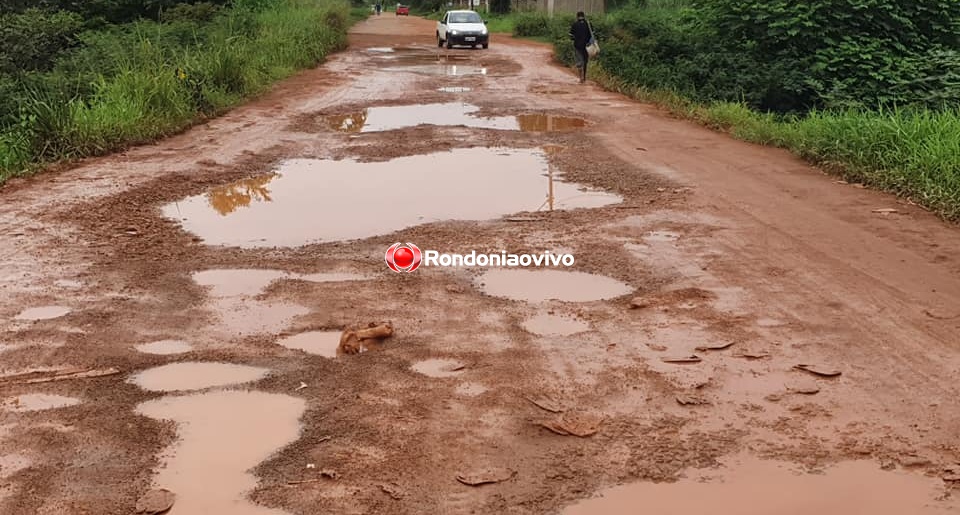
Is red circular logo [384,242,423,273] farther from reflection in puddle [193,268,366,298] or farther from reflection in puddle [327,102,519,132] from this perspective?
reflection in puddle [327,102,519,132]

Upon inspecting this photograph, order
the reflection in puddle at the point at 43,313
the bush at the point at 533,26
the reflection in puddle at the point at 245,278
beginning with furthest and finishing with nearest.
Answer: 1. the bush at the point at 533,26
2. the reflection in puddle at the point at 245,278
3. the reflection in puddle at the point at 43,313

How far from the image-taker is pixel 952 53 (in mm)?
16531

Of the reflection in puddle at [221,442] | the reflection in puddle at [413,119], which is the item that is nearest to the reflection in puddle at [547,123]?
the reflection in puddle at [413,119]

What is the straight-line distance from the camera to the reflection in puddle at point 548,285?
6457mm

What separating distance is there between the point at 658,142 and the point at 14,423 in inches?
401

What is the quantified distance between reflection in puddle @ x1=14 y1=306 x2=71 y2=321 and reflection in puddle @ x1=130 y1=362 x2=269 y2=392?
4.16 feet

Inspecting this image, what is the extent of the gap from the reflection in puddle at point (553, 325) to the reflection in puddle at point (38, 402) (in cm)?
266

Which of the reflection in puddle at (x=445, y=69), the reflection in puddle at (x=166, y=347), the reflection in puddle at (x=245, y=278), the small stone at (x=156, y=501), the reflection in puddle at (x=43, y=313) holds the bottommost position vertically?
the reflection in puddle at (x=245, y=278)

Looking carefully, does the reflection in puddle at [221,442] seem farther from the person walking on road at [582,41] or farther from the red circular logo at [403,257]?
the person walking on road at [582,41]

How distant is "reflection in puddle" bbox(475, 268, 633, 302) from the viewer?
646cm

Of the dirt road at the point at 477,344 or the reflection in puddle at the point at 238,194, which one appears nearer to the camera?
the dirt road at the point at 477,344

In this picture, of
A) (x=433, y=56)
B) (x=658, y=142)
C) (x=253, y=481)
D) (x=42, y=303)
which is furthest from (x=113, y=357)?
(x=433, y=56)

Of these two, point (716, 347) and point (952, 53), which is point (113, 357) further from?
point (952, 53)

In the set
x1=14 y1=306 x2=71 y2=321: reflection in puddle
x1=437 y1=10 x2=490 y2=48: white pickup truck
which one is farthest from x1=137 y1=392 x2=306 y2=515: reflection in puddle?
x1=437 y1=10 x2=490 y2=48: white pickup truck
